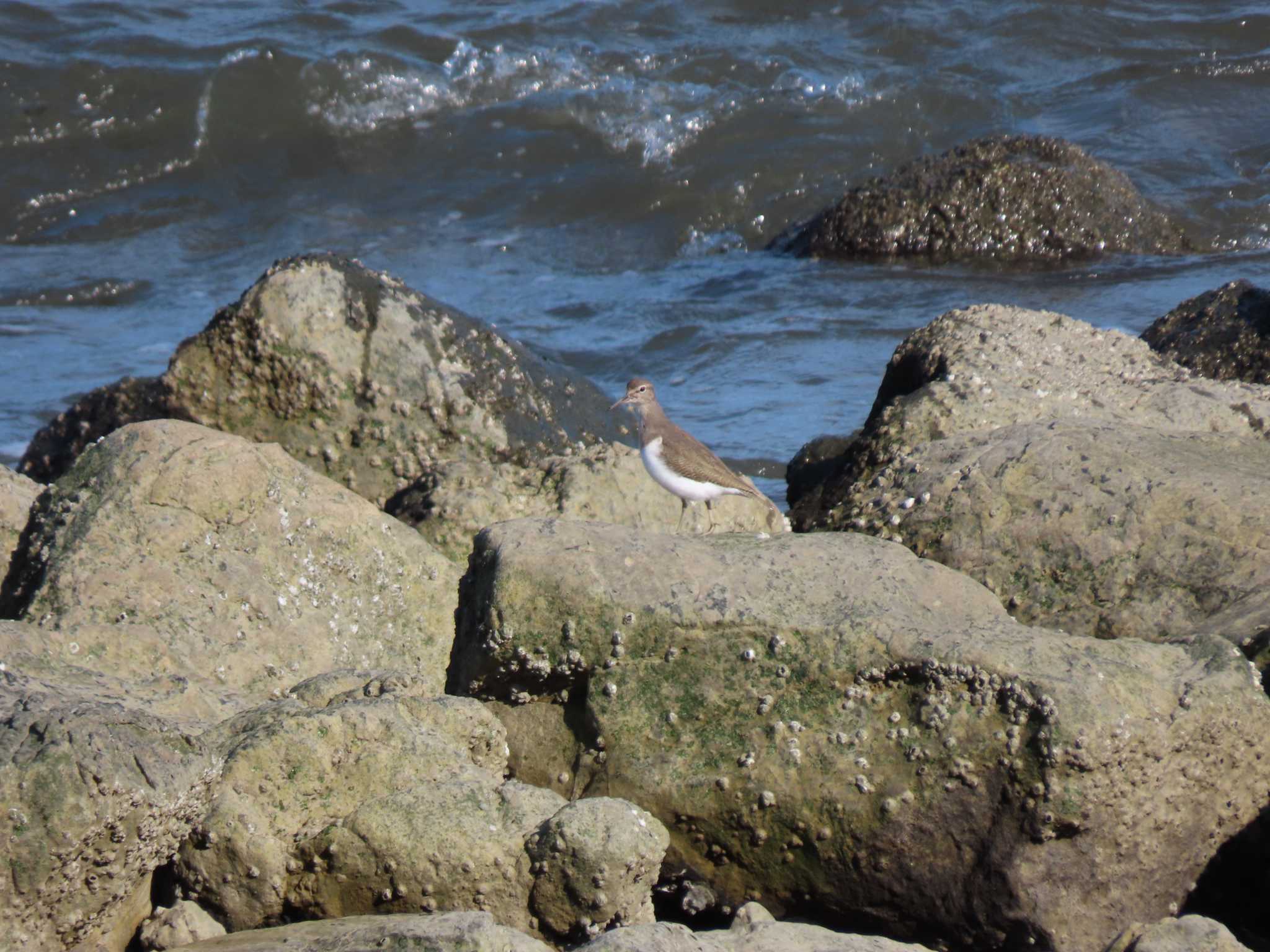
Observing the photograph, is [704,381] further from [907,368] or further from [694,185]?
[694,185]

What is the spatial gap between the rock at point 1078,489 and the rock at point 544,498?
2.19ft

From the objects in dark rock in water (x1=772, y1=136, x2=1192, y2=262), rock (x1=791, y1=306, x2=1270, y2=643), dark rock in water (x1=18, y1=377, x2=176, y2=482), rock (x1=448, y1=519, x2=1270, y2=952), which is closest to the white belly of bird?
rock (x1=791, y1=306, x2=1270, y2=643)

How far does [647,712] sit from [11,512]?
2.38 meters

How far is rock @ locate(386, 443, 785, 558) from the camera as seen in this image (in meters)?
5.35

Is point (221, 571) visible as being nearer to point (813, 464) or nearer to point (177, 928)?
point (177, 928)

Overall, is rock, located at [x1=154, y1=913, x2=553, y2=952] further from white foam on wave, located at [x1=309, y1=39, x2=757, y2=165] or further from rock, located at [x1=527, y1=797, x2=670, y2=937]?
white foam on wave, located at [x1=309, y1=39, x2=757, y2=165]

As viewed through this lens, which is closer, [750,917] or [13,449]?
[750,917]

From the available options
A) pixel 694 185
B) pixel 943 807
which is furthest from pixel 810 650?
pixel 694 185

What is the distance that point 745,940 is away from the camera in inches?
120

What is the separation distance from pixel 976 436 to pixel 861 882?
199 cm

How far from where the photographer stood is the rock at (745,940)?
279 cm

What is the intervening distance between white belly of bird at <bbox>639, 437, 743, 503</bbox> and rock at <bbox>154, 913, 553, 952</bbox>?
9.07 ft

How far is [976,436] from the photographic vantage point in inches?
197

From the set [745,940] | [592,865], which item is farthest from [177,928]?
[745,940]
